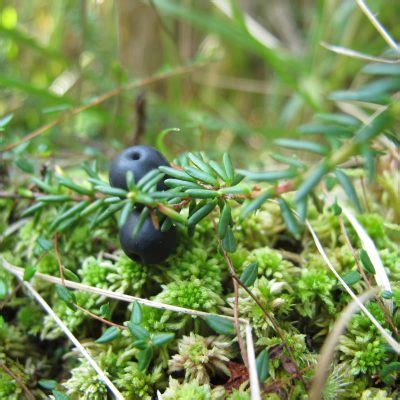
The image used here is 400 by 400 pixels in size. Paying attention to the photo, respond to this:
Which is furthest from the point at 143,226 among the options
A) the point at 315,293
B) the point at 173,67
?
the point at 173,67

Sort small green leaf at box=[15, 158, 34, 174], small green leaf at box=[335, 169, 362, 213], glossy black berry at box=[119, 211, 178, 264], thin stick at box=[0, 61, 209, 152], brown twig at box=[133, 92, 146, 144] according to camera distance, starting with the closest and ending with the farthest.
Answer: small green leaf at box=[335, 169, 362, 213]
glossy black berry at box=[119, 211, 178, 264]
small green leaf at box=[15, 158, 34, 174]
thin stick at box=[0, 61, 209, 152]
brown twig at box=[133, 92, 146, 144]

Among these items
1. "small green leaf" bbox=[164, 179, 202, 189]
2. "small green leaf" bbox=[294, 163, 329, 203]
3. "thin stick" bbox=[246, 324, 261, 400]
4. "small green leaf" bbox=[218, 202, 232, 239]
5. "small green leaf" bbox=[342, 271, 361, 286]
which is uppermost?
"small green leaf" bbox=[294, 163, 329, 203]

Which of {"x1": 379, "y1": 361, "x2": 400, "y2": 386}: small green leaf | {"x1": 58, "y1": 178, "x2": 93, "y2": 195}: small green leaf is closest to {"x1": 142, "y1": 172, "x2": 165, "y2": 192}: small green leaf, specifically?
{"x1": 58, "y1": 178, "x2": 93, "y2": 195}: small green leaf

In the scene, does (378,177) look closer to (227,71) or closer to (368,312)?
(368,312)

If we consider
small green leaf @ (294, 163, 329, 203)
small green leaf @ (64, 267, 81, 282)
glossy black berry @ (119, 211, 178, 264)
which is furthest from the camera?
small green leaf @ (64, 267, 81, 282)

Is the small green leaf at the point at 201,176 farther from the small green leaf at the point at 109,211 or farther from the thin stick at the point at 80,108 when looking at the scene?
the thin stick at the point at 80,108

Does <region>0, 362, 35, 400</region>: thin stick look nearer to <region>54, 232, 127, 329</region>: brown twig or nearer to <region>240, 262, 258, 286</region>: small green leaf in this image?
<region>54, 232, 127, 329</region>: brown twig

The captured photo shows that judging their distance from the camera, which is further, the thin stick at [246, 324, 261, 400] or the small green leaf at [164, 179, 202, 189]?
the small green leaf at [164, 179, 202, 189]
